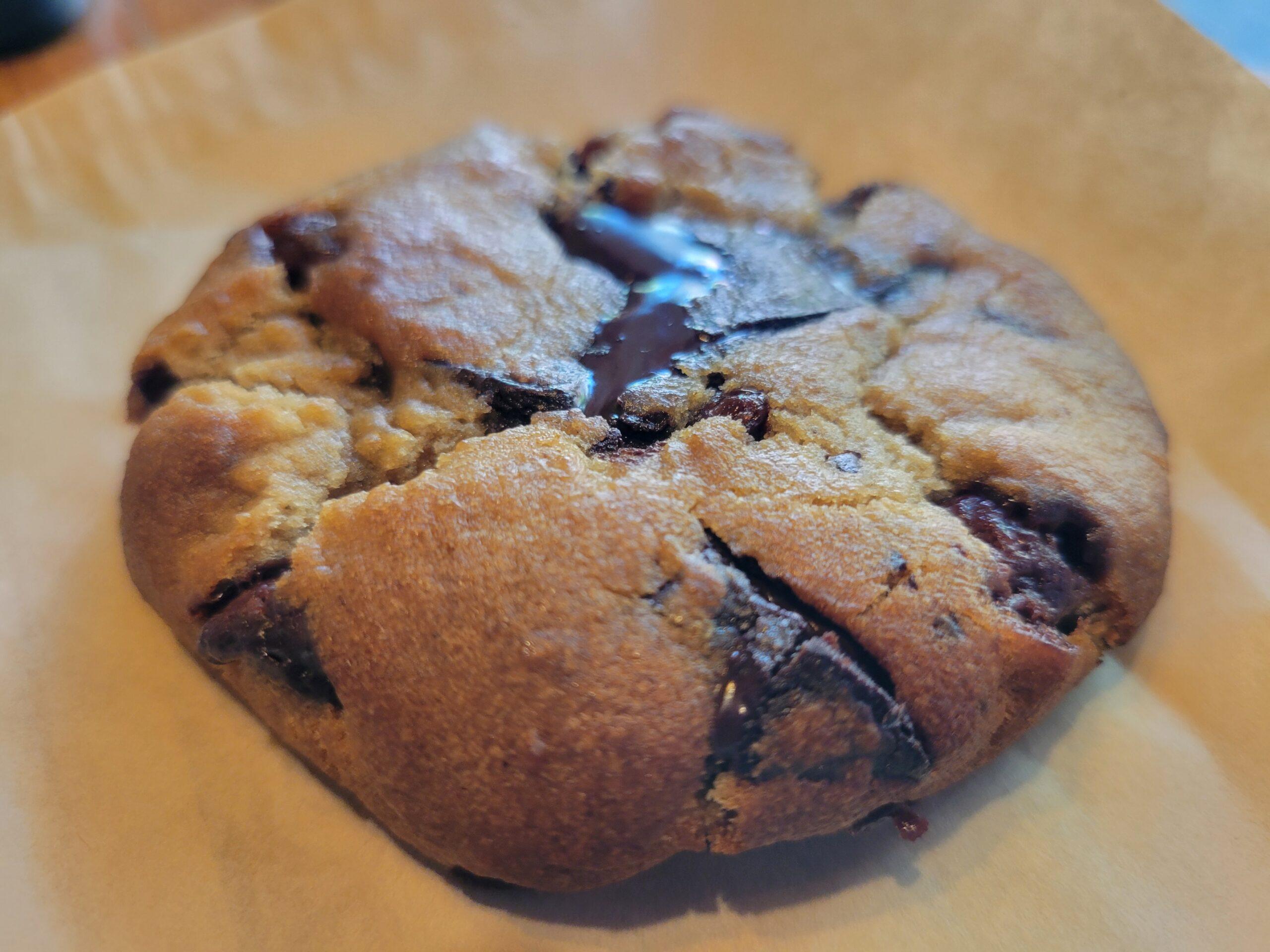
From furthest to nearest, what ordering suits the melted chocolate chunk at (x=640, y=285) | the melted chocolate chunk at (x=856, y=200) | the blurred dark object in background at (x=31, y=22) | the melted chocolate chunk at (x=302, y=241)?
1. the blurred dark object in background at (x=31, y=22)
2. the melted chocolate chunk at (x=856, y=200)
3. the melted chocolate chunk at (x=302, y=241)
4. the melted chocolate chunk at (x=640, y=285)

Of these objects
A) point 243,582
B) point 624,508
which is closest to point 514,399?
point 624,508

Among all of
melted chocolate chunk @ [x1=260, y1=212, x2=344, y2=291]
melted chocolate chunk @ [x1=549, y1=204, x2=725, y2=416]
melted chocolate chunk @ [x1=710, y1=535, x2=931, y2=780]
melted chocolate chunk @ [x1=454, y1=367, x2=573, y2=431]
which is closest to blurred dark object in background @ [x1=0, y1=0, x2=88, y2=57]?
melted chocolate chunk @ [x1=260, y1=212, x2=344, y2=291]

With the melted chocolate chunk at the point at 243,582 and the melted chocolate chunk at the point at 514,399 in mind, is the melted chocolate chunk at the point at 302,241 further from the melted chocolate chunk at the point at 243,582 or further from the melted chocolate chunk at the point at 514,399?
the melted chocolate chunk at the point at 243,582

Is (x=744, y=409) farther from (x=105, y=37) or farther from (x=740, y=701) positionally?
(x=105, y=37)

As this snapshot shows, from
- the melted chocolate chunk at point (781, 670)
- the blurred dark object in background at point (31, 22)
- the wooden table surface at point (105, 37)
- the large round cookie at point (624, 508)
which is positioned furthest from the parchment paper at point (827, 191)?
the blurred dark object in background at point (31, 22)

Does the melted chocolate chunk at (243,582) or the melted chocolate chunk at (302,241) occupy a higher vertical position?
the melted chocolate chunk at (302,241)

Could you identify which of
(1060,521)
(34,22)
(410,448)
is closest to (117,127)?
(34,22)

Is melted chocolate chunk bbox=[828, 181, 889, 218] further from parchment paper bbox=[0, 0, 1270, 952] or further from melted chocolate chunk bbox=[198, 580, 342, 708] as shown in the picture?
melted chocolate chunk bbox=[198, 580, 342, 708]

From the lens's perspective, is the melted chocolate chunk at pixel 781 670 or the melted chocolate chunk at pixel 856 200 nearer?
the melted chocolate chunk at pixel 781 670
